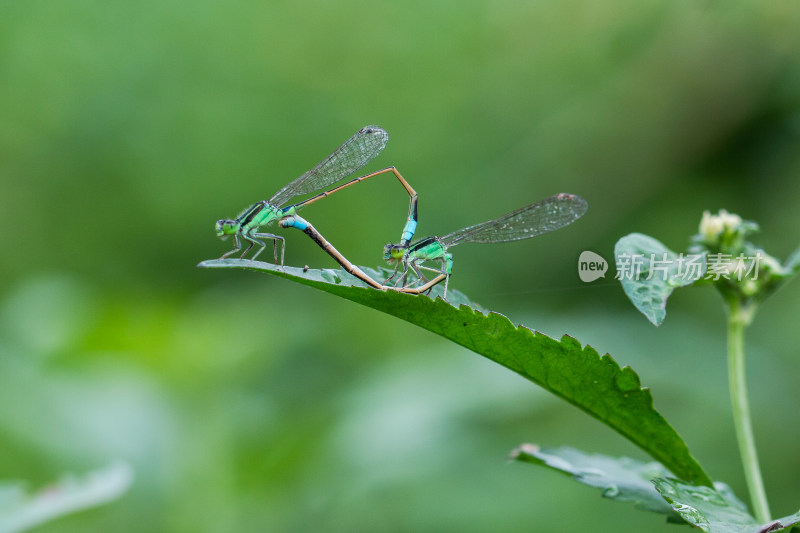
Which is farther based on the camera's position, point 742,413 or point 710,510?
point 742,413

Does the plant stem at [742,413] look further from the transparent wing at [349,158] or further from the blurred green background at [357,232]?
the blurred green background at [357,232]

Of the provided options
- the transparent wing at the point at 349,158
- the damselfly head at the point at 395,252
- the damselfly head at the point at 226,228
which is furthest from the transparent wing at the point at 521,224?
the damselfly head at the point at 226,228

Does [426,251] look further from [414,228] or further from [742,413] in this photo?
[742,413]

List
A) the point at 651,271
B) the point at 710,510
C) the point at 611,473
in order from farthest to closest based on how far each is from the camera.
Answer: the point at 611,473
the point at 651,271
the point at 710,510

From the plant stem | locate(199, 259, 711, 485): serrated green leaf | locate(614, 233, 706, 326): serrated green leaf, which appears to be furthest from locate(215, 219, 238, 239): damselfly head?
the plant stem

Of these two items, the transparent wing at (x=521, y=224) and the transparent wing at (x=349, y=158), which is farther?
the transparent wing at (x=349, y=158)

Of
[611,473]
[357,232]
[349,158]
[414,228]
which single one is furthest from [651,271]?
[357,232]

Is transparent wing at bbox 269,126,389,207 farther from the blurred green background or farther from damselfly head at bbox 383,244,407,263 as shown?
the blurred green background
